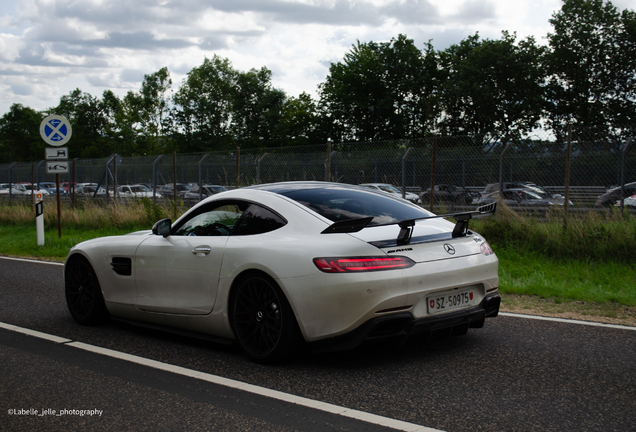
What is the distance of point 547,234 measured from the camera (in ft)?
30.0

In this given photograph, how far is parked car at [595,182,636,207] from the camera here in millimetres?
9672

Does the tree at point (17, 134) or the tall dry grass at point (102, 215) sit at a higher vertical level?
the tree at point (17, 134)

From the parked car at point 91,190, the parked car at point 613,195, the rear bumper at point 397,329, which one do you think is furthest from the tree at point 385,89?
the rear bumper at point 397,329

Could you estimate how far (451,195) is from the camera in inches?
508

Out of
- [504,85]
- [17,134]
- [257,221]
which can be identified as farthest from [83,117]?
[257,221]

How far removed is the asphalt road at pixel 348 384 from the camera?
3.20 m

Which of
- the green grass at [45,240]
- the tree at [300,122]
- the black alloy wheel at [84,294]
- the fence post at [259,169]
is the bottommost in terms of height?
the green grass at [45,240]

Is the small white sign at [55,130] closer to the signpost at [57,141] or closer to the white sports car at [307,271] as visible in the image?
the signpost at [57,141]

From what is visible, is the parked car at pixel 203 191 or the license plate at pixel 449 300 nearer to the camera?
the license plate at pixel 449 300

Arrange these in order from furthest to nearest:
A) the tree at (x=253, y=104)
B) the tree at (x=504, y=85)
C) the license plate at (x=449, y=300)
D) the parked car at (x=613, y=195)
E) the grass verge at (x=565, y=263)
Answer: the tree at (x=253, y=104)
the tree at (x=504, y=85)
the parked car at (x=613, y=195)
the grass verge at (x=565, y=263)
the license plate at (x=449, y=300)

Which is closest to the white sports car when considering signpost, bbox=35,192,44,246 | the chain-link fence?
the chain-link fence

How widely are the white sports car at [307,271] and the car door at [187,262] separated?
0.03ft

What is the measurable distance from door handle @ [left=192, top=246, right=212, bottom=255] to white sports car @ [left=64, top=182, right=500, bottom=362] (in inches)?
0.4

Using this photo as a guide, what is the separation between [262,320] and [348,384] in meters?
0.83
